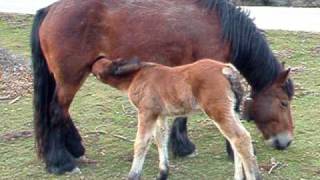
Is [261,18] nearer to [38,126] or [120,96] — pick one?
[120,96]

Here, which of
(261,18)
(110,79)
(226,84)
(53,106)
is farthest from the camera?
(261,18)

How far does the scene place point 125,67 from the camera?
5.66 meters

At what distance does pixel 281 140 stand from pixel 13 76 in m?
4.24

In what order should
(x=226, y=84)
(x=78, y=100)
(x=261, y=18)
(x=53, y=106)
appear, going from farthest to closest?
(x=261, y=18) < (x=78, y=100) < (x=53, y=106) < (x=226, y=84)

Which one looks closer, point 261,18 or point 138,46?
Answer: point 138,46

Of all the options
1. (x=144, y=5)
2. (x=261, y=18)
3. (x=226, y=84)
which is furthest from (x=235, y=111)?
(x=261, y=18)

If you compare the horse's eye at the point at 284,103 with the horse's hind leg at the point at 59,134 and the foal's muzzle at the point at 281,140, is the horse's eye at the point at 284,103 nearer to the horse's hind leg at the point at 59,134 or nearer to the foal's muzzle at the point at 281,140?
the foal's muzzle at the point at 281,140

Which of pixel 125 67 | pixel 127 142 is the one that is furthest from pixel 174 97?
pixel 127 142

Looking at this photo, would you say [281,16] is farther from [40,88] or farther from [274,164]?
[40,88]

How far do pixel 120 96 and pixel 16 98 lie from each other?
118cm

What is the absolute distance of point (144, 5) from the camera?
626 cm

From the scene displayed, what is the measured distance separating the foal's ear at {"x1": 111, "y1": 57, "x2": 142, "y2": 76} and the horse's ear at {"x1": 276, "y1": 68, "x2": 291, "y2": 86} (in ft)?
3.93

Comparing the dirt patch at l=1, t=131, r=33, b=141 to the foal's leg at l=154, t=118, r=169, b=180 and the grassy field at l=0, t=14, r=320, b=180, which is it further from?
the foal's leg at l=154, t=118, r=169, b=180

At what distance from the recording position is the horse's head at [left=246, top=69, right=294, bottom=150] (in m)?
6.18
